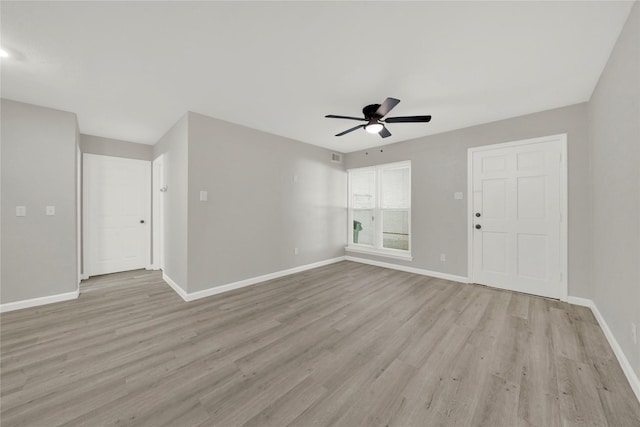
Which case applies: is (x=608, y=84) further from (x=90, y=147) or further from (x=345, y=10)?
(x=90, y=147)

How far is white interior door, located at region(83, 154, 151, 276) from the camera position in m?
4.27

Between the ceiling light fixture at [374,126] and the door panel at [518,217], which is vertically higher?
the ceiling light fixture at [374,126]

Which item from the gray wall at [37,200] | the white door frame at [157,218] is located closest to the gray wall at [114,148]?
the white door frame at [157,218]

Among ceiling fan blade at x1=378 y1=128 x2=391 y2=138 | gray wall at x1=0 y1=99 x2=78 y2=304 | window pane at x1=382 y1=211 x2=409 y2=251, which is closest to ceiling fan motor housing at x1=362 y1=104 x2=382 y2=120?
ceiling fan blade at x1=378 y1=128 x2=391 y2=138

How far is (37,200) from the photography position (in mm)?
2965

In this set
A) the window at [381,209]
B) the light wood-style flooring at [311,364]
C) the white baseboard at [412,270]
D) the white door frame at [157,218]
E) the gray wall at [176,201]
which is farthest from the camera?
the window at [381,209]

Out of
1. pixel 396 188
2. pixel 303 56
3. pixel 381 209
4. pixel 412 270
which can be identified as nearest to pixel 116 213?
pixel 303 56

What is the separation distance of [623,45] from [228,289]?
475 cm

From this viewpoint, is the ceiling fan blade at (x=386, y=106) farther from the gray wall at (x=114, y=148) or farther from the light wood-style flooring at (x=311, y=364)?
the gray wall at (x=114, y=148)

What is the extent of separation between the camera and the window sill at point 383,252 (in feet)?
15.1

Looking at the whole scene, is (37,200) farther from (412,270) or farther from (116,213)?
(412,270)

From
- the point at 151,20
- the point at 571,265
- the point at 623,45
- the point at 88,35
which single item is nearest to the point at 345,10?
the point at 151,20

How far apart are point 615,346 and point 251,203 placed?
4.29 meters

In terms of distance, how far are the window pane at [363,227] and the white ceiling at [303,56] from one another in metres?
2.69
